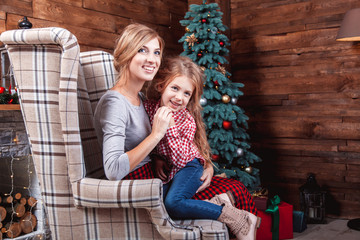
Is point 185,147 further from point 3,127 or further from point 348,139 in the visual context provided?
point 348,139

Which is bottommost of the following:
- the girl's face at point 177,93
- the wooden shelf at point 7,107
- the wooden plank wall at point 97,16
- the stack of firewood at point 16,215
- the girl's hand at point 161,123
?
the stack of firewood at point 16,215

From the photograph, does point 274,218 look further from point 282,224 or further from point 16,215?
point 16,215

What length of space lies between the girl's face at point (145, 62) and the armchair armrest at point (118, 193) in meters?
0.47

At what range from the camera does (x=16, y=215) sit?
2.64 metres

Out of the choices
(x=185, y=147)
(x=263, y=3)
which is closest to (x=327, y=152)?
(x=263, y=3)

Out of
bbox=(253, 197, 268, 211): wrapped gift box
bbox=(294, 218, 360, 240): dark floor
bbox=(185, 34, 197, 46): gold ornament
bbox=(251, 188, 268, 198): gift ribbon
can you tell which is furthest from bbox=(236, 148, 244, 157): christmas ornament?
bbox=(185, 34, 197, 46): gold ornament

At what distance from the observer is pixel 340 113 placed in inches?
133

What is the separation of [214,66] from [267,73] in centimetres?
84

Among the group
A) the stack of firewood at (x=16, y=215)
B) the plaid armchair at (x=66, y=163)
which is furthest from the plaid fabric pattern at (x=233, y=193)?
the stack of firewood at (x=16, y=215)

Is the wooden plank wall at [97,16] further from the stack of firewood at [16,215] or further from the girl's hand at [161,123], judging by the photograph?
the girl's hand at [161,123]

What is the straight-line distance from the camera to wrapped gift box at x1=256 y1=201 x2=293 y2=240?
2.82 m

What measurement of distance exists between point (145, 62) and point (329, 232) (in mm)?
2280

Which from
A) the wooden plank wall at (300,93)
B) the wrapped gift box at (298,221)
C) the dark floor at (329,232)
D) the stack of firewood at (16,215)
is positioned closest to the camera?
the stack of firewood at (16,215)

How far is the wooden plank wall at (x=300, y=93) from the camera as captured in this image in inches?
132
